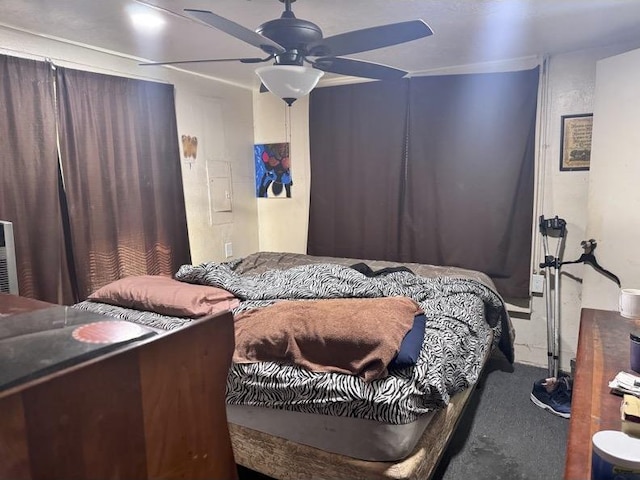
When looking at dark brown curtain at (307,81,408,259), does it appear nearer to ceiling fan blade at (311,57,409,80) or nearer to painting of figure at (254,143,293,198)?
painting of figure at (254,143,293,198)

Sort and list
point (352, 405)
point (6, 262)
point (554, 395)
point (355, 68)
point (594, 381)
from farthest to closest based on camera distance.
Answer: point (554, 395) < point (6, 262) < point (355, 68) < point (352, 405) < point (594, 381)

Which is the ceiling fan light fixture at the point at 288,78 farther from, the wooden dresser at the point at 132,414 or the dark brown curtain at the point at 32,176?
the dark brown curtain at the point at 32,176

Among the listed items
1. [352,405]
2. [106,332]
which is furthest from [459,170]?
[106,332]

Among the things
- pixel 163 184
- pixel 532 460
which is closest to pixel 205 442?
pixel 532 460

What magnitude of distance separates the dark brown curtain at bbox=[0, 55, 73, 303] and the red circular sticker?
6.36 feet

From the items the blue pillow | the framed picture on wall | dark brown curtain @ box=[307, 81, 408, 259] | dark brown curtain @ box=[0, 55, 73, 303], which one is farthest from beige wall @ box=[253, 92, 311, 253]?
the blue pillow

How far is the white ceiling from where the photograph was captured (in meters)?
2.01

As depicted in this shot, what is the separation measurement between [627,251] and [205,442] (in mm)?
2587

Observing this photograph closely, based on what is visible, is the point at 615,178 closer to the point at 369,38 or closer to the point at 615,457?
the point at 369,38

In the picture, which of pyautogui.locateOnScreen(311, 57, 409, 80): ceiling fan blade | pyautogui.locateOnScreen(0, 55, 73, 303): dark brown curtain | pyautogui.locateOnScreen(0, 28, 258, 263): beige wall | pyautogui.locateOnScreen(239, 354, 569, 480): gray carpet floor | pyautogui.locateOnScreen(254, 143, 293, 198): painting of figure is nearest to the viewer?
pyautogui.locateOnScreen(311, 57, 409, 80): ceiling fan blade

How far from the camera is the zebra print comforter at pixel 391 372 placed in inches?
57.0

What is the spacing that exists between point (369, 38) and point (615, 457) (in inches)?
55.3

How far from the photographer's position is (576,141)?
9.32 feet

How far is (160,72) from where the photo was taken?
312 cm
